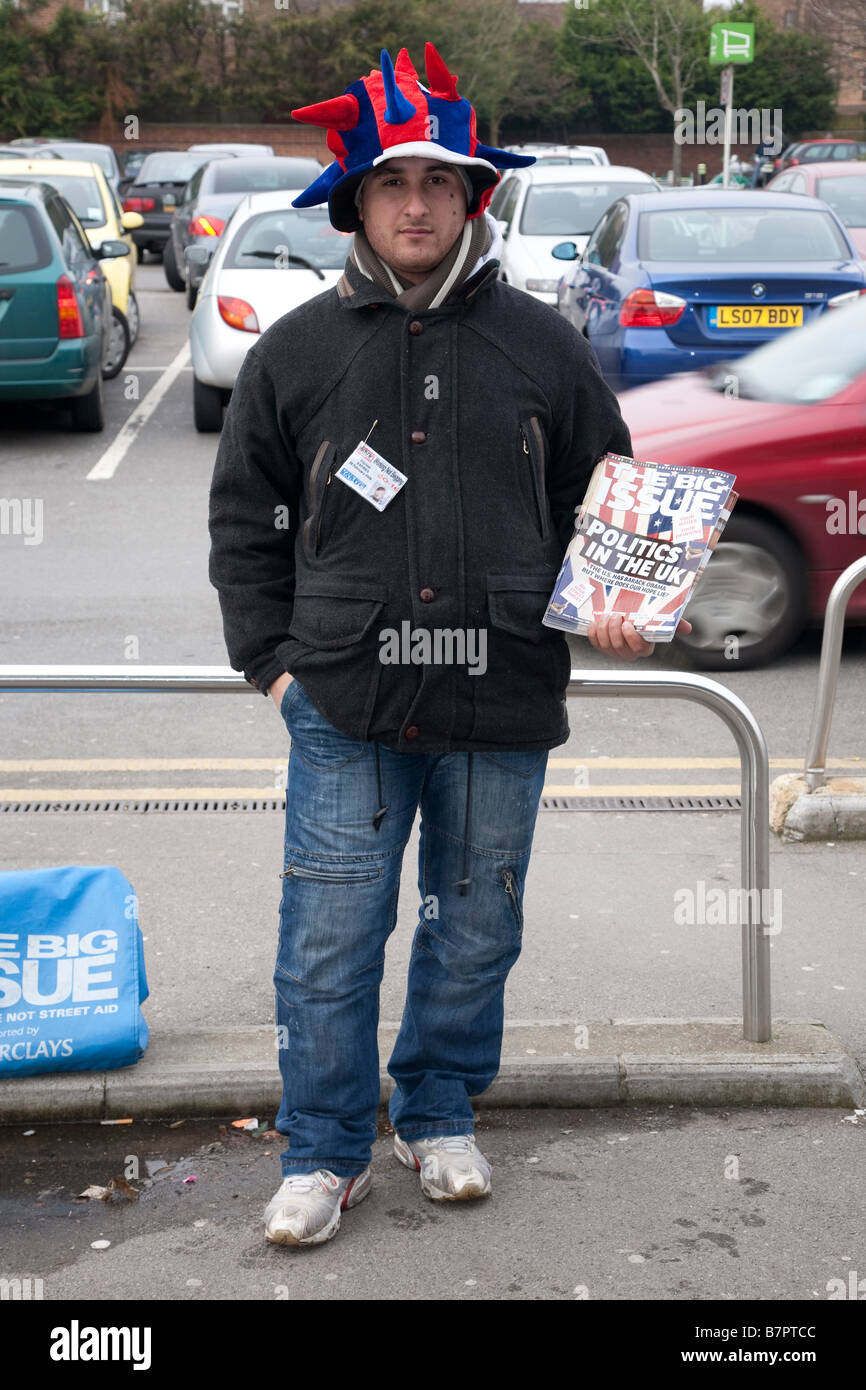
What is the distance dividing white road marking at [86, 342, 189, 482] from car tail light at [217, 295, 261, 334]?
1.21 metres

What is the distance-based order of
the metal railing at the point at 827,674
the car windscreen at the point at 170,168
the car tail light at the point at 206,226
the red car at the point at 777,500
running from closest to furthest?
1. the metal railing at the point at 827,674
2. the red car at the point at 777,500
3. the car tail light at the point at 206,226
4. the car windscreen at the point at 170,168

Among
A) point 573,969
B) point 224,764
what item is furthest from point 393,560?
point 224,764

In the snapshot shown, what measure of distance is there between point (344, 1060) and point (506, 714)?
28.0 inches

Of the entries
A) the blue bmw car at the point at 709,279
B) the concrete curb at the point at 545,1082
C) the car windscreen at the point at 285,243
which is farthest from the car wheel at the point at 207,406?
the concrete curb at the point at 545,1082

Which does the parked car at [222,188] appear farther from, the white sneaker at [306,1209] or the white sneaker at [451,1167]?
the white sneaker at [306,1209]

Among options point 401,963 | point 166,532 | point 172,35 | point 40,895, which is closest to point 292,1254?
point 40,895

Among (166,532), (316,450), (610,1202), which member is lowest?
(166,532)

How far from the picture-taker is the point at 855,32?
40.9 m

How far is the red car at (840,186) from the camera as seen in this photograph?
1645cm

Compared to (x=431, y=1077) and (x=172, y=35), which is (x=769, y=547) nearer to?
(x=431, y=1077)

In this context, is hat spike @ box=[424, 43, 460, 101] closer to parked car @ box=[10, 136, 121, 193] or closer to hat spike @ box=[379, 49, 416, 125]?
hat spike @ box=[379, 49, 416, 125]

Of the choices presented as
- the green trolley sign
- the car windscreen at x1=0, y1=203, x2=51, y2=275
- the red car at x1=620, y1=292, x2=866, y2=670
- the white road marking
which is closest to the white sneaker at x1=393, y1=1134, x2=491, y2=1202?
the red car at x1=620, y1=292, x2=866, y2=670

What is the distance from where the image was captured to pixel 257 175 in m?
19.4

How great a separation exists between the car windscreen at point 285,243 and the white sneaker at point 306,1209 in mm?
9566
